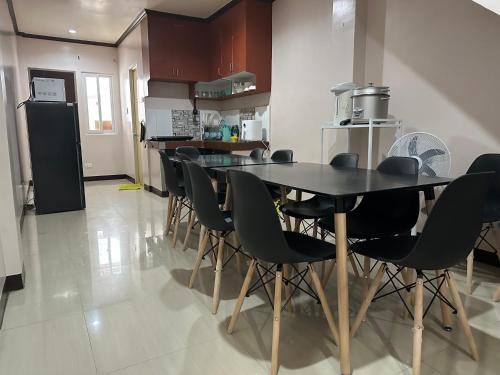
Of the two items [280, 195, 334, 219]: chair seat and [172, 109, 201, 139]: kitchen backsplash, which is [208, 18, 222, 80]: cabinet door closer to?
[172, 109, 201, 139]: kitchen backsplash

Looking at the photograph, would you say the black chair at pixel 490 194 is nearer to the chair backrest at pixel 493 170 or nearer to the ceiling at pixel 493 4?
the chair backrest at pixel 493 170

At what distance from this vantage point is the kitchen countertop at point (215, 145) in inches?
202

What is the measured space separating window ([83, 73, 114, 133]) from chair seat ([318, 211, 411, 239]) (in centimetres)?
675

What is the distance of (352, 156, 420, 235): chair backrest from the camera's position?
2100 mm

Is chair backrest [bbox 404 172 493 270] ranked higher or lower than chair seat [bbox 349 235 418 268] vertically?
higher

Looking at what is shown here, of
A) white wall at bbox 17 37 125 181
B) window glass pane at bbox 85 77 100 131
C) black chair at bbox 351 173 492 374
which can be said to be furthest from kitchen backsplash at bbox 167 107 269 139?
black chair at bbox 351 173 492 374

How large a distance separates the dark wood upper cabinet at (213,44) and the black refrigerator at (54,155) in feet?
5.17

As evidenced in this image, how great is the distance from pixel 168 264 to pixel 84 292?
67cm

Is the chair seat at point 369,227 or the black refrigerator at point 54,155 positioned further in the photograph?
the black refrigerator at point 54,155

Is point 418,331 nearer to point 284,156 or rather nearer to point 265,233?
point 265,233

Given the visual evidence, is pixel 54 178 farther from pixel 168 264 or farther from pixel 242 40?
pixel 242 40

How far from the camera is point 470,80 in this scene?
2893mm

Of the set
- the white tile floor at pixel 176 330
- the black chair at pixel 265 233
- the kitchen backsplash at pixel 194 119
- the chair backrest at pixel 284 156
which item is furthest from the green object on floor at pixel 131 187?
the black chair at pixel 265 233

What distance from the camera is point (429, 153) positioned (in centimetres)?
270
